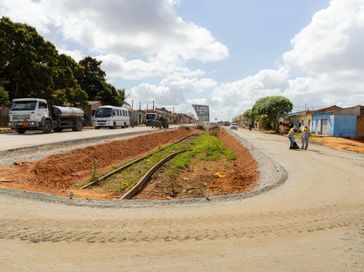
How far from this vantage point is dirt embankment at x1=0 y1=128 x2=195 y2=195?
1033 cm

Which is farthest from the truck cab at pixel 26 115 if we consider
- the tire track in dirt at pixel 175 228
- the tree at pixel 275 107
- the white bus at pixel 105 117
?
the tree at pixel 275 107

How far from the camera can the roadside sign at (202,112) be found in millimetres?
27872

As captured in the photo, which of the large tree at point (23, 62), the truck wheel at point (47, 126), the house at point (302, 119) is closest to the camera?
the truck wheel at point (47, 126)

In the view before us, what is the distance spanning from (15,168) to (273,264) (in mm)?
9776

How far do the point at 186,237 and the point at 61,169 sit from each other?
992cm

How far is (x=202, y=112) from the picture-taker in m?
28.2

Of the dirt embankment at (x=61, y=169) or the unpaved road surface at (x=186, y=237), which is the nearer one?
the unpaved road surface at (x=186, y=237)

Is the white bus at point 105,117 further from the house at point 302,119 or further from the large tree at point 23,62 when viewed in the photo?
the house at point 302,119

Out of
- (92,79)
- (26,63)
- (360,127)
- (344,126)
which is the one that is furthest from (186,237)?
(92,79)

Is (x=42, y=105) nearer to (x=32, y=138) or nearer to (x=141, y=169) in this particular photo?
(x=32, y=138)

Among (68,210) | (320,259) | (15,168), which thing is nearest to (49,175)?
(15,168)

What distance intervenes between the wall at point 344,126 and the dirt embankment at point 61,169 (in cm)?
3018

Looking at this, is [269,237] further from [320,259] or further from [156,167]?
[156,167]

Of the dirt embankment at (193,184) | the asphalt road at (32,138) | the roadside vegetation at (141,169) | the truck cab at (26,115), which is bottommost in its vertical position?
the dirt embankment at (193,184)
